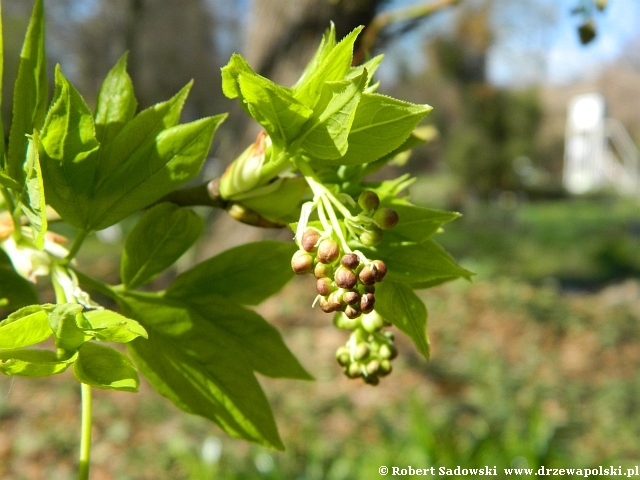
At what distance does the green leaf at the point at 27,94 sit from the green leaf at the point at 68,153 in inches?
0.9

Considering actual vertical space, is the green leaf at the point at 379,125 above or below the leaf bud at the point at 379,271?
above

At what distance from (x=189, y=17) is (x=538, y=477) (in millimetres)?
8362

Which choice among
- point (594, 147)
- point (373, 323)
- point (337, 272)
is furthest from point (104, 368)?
point (594, 147)

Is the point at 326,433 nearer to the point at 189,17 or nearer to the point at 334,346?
the point at 334,346

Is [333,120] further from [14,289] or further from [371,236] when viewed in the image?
[14,289]

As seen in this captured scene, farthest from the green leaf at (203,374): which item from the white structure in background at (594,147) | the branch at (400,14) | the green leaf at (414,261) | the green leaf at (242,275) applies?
the white structure in background at (594,147)

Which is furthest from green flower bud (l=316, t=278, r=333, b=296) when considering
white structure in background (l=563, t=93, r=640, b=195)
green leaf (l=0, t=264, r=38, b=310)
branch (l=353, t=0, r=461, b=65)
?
white structure in background (l=563, t=93, r=640, b=195)

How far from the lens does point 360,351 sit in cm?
49

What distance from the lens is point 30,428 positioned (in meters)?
2.72

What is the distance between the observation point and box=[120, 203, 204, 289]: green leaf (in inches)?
16.2

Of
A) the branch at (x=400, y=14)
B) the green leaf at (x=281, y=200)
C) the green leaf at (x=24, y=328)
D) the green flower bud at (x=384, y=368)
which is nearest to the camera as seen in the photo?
the green leaf at (x=24, y=328)

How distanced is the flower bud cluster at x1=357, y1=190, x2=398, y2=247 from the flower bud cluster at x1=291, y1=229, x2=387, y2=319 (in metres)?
0.01

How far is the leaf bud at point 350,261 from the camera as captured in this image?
30 centimetres

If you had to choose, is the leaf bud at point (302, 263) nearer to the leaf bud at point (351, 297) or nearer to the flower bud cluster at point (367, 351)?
the leaf bud at point (351, 297)
